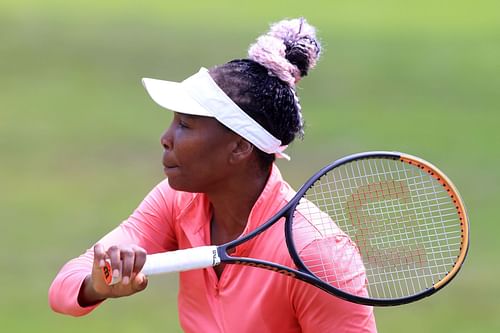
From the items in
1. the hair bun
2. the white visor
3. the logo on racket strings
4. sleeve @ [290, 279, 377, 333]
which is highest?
the hair bun

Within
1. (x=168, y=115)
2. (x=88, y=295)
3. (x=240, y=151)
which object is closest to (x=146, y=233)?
(x=88, y=295)

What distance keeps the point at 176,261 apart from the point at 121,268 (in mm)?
227

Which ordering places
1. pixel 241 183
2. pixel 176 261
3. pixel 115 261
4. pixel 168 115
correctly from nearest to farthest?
pixel 115 261 → pixel 176 261 → pixel 241 183 → pixel 168 115

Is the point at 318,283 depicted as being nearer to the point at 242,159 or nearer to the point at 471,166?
the point at 242,159

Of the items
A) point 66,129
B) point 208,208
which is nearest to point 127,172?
point 66,129

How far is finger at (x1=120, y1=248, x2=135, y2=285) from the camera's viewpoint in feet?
10.6

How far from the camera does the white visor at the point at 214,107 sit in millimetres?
3658

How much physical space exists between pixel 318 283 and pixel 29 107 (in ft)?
22.3

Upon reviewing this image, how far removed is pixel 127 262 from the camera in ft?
10.6

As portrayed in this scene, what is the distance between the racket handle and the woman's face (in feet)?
0.89

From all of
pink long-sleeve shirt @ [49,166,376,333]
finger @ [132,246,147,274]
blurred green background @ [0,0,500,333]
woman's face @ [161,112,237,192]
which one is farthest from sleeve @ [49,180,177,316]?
blurred green background @ [0,0,500,333]

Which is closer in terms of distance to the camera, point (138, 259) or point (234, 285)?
point (138, 259)

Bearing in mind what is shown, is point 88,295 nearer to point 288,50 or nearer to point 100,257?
point 100,257

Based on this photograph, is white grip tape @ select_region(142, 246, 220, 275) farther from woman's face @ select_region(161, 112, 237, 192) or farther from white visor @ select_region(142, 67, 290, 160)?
white visor @ select_region(142, 67, 290, 160)
